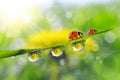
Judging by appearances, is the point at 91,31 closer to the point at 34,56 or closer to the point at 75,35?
the point at 75,35

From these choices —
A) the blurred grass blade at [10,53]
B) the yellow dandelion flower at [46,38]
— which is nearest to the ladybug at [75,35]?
the yellow dandelion flower at [46,38]

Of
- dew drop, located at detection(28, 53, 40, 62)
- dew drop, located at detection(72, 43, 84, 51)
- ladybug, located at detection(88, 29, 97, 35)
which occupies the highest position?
ladybug, located at detection(88, 29, 97, 35)

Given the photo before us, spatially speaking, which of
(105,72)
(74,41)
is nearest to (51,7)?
(74,41)

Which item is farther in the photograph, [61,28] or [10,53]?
→ [61,28]

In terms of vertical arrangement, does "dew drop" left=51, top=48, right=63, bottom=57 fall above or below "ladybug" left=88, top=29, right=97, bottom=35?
below

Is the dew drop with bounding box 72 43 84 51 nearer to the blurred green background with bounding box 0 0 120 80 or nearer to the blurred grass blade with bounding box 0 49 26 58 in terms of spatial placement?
the blurred green background with bounding box 0 0 120 80

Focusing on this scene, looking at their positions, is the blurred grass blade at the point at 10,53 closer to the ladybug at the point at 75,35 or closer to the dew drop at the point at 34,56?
the dew drop at the point at 34,56

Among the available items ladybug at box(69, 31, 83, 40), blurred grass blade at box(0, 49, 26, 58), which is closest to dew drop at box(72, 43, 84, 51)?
ladybug at box(69, 31, 83, 40)

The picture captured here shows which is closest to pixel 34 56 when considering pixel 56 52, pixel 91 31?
pixel 56 52

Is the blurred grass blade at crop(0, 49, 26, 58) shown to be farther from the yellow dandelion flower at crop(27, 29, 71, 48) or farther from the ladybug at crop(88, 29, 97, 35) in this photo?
the ladybug at crop(88, 29, 97, 35)
